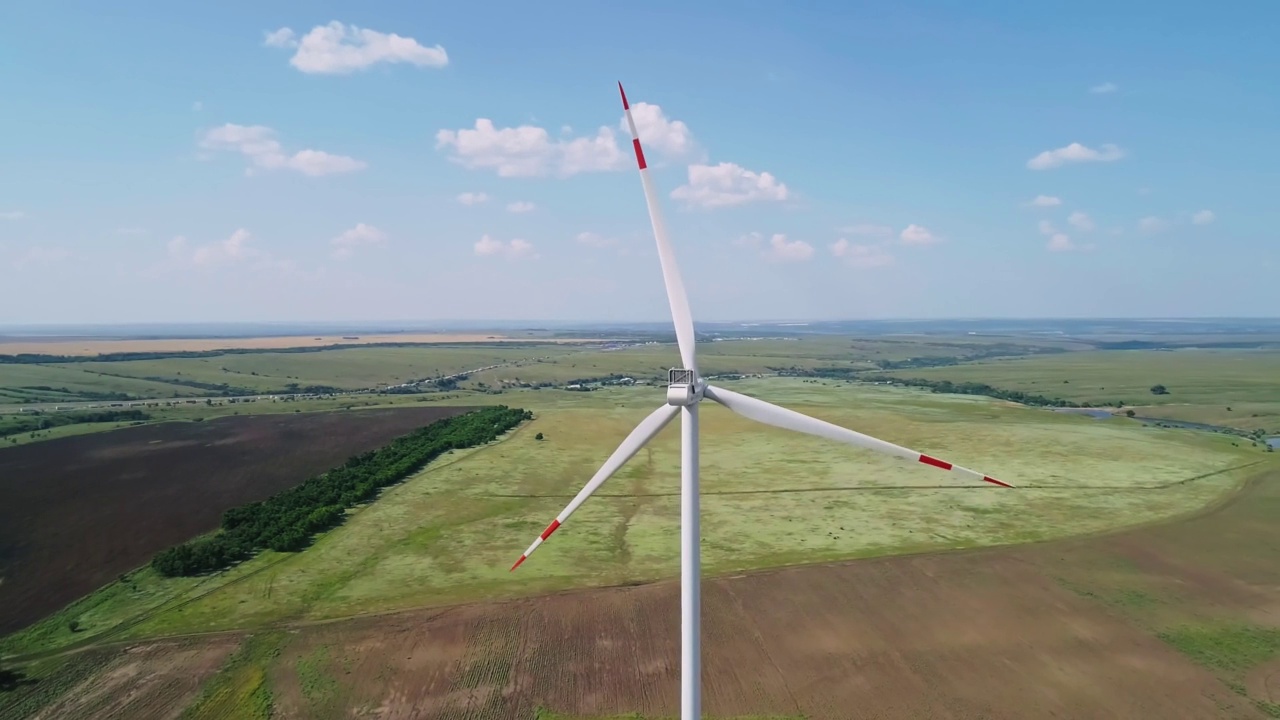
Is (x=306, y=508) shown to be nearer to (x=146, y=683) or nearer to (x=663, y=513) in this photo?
(x=146, y=683)

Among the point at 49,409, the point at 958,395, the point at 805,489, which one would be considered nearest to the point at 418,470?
the point at 805,489

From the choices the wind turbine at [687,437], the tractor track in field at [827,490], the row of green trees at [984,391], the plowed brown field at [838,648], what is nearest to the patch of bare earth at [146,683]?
the plowed brown field at [838,648]

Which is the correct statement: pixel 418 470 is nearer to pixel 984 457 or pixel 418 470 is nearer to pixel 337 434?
pixel 337 434

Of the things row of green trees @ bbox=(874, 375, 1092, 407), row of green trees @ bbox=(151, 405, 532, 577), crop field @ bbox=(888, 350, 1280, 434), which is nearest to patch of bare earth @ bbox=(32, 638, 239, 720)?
row of green trees @ bbox=(151, 405, 532, 577)

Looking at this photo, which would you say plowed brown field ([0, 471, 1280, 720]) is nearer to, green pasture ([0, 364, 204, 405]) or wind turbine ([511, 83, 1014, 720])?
wind turbine ([511, 83, 1014, 720])

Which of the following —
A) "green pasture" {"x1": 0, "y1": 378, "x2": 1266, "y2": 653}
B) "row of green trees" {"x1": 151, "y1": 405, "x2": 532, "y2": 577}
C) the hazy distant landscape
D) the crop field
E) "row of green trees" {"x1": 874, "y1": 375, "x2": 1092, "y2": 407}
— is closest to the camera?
the hazy distant landscape

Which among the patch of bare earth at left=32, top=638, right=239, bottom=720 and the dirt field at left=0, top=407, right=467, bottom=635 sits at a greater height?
the dirt field at left=0, top=407, right=467, bottom=635
